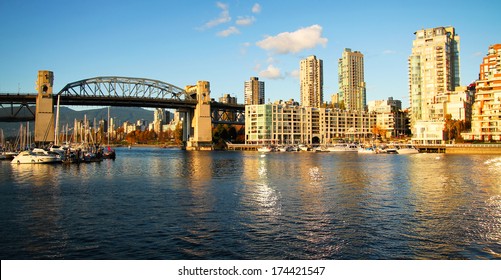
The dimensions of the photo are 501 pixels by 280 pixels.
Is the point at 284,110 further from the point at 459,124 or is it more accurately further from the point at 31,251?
the point at 31,251

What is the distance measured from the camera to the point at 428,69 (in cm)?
16038

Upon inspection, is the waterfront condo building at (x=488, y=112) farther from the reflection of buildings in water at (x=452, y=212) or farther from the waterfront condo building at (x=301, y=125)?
the reflection of buildings in water at (x=452, y=212)

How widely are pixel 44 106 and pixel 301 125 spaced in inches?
3768

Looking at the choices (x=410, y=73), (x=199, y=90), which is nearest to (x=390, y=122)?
(x=410, y=73)

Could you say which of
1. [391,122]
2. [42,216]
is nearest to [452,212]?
[42,216]

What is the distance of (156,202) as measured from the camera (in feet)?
83.4

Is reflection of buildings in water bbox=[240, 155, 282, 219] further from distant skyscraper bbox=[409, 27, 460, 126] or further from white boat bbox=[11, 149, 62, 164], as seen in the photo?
distant skyscraper bbox=[409, 27, 460, 126]

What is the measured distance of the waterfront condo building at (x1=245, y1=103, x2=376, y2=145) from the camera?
168 m

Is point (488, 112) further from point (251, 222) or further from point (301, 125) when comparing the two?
point (251, 222)

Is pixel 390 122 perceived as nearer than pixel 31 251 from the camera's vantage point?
No

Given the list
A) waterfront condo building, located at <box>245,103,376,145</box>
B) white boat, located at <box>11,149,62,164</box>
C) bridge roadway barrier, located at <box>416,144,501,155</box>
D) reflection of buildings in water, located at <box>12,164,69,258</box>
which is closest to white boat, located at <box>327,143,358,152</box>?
bridge roadway barrier, located at <box>416,144,501,155</box>

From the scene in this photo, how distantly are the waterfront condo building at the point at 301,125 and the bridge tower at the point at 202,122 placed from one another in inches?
754
